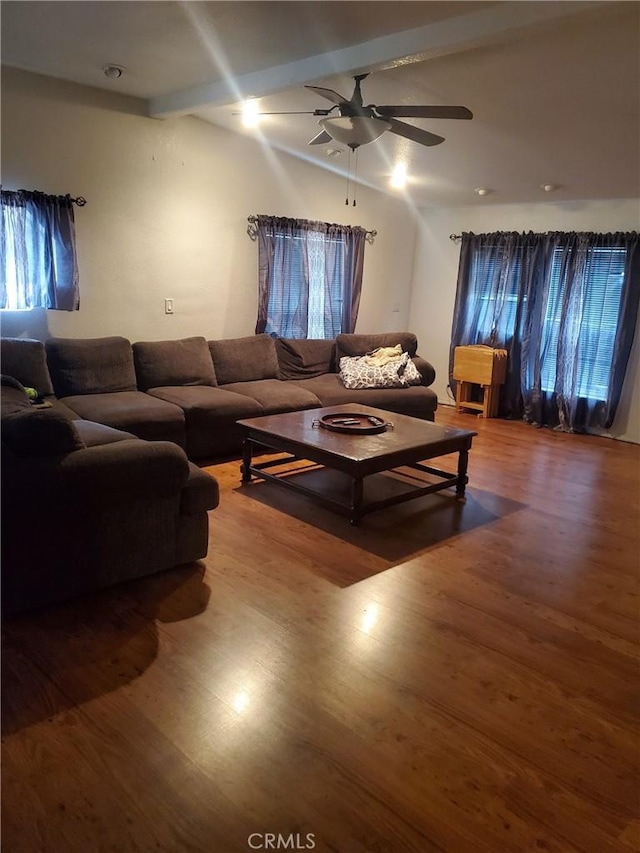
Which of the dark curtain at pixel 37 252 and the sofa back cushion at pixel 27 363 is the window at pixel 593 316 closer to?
the dark curtain at pixel 37 252

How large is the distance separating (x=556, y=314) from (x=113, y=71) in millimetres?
4383

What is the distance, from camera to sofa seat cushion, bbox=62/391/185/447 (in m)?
3.88

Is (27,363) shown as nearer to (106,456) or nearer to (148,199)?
(148,199)

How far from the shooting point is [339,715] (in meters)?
1.97

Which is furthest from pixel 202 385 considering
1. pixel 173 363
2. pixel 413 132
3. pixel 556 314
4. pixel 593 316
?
pixel 593 316

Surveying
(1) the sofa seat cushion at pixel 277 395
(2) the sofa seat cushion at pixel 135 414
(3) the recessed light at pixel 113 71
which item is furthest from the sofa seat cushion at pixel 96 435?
(3) the recessed light at pixel 113 71

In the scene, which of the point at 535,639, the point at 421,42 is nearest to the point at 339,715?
the point at 535,639

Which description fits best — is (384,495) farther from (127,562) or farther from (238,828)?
(238,828)

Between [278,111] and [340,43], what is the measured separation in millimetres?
1396

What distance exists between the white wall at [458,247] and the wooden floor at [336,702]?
9.54 ft

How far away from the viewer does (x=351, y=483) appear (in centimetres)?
413

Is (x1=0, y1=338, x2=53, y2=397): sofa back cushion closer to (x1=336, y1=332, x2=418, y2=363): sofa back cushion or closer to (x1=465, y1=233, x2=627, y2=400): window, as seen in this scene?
(x1=336, y1=332, x2=418, y2=363): sofa back cushion

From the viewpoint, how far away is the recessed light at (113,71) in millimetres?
3920

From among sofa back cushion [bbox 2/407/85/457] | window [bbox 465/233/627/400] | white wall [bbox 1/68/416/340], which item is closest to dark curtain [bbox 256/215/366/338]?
white wall [bbox 1/68/416/340]
